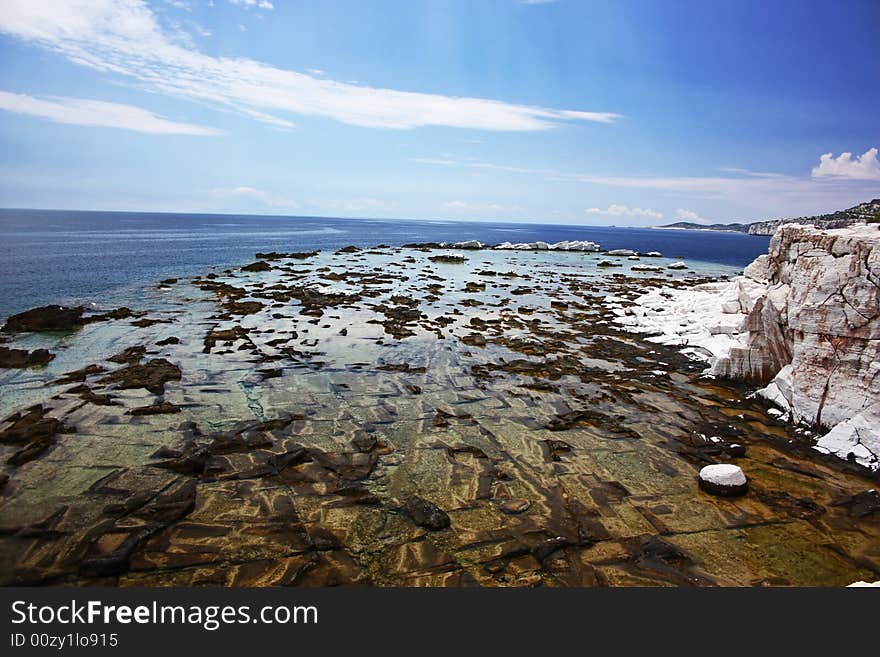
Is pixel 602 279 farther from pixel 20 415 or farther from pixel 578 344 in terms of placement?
pixel 20 415

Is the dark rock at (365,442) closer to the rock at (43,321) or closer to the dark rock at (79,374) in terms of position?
the dark rock at (79,374)

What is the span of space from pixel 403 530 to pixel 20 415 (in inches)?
457

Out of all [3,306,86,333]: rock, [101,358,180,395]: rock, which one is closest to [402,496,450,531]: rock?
[101,358,180,395]: rock

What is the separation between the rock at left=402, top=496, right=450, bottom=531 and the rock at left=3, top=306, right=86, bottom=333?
21552 millimetres

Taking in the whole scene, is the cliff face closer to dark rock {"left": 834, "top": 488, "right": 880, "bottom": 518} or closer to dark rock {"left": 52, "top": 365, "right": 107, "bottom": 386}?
dark rock {"left": 834, "top": 488, "right": 880, "bottom": 518}

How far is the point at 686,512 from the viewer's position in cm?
916

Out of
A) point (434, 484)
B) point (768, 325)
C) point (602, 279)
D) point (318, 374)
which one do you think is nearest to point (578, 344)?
point (768, 325)

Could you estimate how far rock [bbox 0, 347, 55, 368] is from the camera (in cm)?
1634

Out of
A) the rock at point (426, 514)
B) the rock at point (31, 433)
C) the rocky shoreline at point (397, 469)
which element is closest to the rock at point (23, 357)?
the rocky shoreline at point (397, 469)

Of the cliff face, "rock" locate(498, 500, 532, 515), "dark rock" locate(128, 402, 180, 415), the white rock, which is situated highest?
the white rock

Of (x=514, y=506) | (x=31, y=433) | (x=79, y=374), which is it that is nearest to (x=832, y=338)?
(x=514, y=506)

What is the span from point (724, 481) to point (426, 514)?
6.68 metres

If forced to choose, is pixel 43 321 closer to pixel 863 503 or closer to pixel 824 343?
pixel 863 503

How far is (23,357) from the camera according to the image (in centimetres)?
1684
